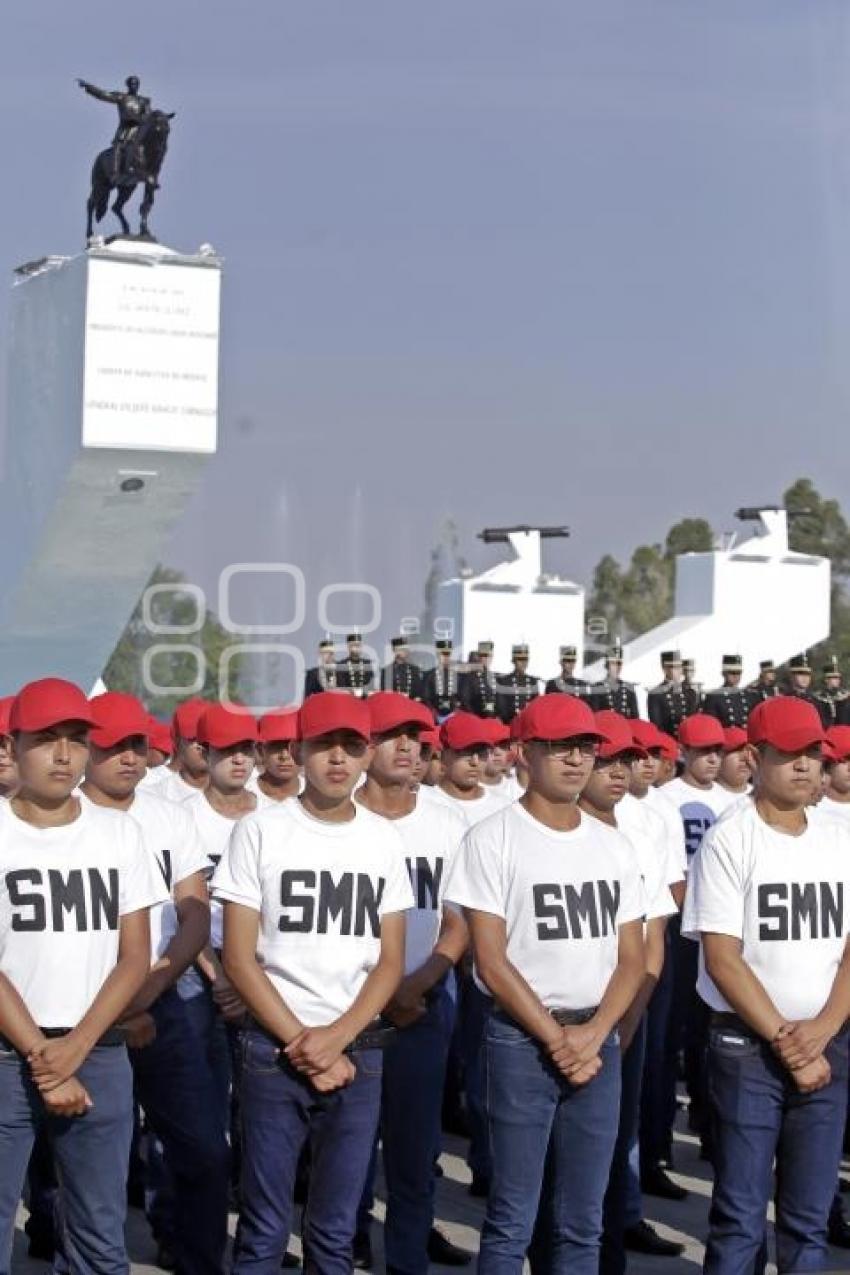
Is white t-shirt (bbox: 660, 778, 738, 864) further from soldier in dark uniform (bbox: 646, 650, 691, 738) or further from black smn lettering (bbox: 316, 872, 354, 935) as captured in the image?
soldier in dark uniform (bbox: 646, 650, 691, 738)

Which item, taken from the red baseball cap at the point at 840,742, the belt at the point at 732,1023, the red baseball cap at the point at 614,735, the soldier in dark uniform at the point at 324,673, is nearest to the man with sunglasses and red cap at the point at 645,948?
the red baseball cap at the point at 614,735

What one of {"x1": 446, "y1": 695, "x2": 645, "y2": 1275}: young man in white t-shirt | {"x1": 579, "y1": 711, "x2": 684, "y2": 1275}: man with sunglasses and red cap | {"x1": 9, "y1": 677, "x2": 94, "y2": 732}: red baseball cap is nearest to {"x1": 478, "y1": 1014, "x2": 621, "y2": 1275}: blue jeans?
{"x1": 446, "y1": 695, "x2": 645, "y2": 1275}: young man in white t-shirt

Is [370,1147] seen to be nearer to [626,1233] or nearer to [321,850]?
[321,850]

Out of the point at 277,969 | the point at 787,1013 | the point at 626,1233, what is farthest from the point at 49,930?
the point at 626,1233

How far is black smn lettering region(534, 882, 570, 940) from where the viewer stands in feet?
18.4

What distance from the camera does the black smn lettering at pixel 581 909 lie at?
5629mm

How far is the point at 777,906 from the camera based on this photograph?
224 inches

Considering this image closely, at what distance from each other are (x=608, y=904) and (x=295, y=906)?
0.87 m

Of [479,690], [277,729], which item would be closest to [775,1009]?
[277,729]

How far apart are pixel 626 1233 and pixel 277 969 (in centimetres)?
247

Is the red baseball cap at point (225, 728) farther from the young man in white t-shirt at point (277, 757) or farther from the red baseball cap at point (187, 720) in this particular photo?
the red baseball cap at point (187, 720)

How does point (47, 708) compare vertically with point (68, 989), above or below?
above

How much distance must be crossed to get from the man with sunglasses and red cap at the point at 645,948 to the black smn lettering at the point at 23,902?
1767 mm

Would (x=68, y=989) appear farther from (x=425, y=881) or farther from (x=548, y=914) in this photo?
(x=425, y=881)
